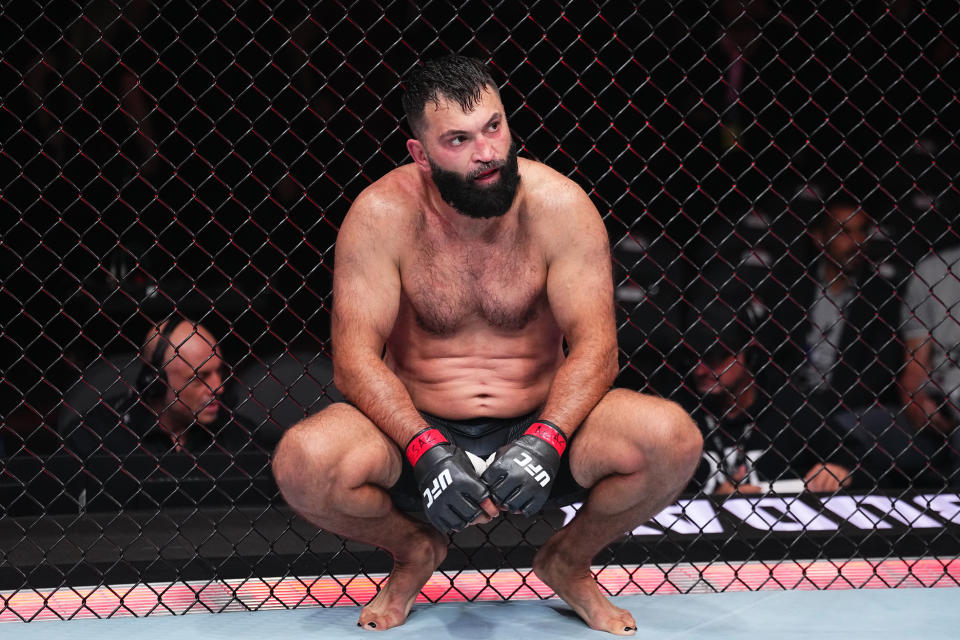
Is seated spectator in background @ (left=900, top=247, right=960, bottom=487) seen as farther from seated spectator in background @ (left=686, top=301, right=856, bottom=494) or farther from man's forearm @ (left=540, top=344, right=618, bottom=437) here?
man's forearm @ (left=540, top=344, right=618, bottom=437)

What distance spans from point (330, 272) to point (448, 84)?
2126 mm

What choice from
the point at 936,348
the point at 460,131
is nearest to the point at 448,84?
the point at 460,131

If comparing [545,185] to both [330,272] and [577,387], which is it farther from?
[330,272]

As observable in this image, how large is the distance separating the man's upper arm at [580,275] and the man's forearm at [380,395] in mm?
342

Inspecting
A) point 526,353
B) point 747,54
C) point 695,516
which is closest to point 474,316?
point 526,353

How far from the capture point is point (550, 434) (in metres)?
1.75

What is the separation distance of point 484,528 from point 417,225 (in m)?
1.08

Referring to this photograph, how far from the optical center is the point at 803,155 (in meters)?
4.30

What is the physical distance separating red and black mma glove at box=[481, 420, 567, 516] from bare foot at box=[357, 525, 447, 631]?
1.04ft

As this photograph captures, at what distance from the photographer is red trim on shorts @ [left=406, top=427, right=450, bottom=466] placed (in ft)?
5.68

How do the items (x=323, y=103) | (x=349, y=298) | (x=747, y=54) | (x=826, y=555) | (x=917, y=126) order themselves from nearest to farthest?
(x=349, y=298) < (x=826, y=555) < (x=323, y=103) < (x=747, y=54) < (x=917, y=126)

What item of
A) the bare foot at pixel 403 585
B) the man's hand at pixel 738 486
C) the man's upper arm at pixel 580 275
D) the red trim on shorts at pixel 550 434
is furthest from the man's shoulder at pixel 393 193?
the man's hand at pixel 738 486

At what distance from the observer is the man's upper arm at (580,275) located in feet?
6.09

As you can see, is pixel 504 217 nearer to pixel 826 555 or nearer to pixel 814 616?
pixel 814 616
